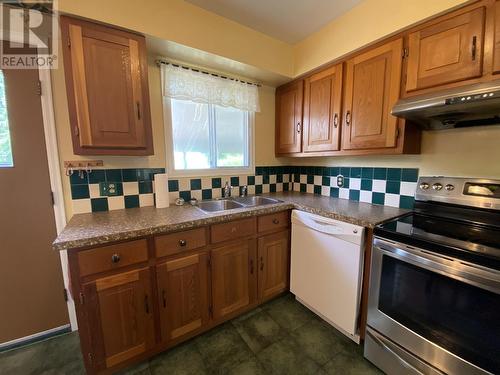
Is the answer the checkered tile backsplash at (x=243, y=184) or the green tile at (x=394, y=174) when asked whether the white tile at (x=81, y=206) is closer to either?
the checkered tile backsplash at (x=243, y=184)

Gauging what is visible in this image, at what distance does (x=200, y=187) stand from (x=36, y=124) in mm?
1220

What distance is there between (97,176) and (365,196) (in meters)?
2.25

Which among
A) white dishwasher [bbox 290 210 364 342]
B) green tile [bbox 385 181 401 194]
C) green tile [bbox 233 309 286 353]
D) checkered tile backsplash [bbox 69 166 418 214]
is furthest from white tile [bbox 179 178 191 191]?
green tile [bbox 385 181 401 194]

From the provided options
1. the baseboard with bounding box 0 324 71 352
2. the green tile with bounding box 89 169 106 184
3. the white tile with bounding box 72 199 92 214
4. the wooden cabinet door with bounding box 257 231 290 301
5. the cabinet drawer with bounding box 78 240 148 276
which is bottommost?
the baseboard with bounding box 0 324 71 352

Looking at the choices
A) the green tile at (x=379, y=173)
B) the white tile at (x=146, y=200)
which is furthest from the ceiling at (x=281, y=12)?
the white tile at (x=146, y=200)

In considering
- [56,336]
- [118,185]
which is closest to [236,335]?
[56,336]

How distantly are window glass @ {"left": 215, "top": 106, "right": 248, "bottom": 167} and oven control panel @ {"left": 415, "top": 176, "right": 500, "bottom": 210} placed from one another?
5.22ft

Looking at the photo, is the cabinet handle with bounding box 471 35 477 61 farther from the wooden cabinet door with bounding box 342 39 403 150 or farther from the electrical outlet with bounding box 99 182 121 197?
the electrical outlet with bounding box 99 182 121 197

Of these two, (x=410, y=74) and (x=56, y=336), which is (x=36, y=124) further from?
(x=410, y=74)

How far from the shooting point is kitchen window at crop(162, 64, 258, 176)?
6.05 ft

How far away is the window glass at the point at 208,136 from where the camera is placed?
1950 mm

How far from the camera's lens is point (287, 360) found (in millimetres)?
1403

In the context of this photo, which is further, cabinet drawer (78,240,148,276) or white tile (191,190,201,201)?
white tile (191,190,201,201)

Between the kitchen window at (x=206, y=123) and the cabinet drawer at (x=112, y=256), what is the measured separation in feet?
2.73
